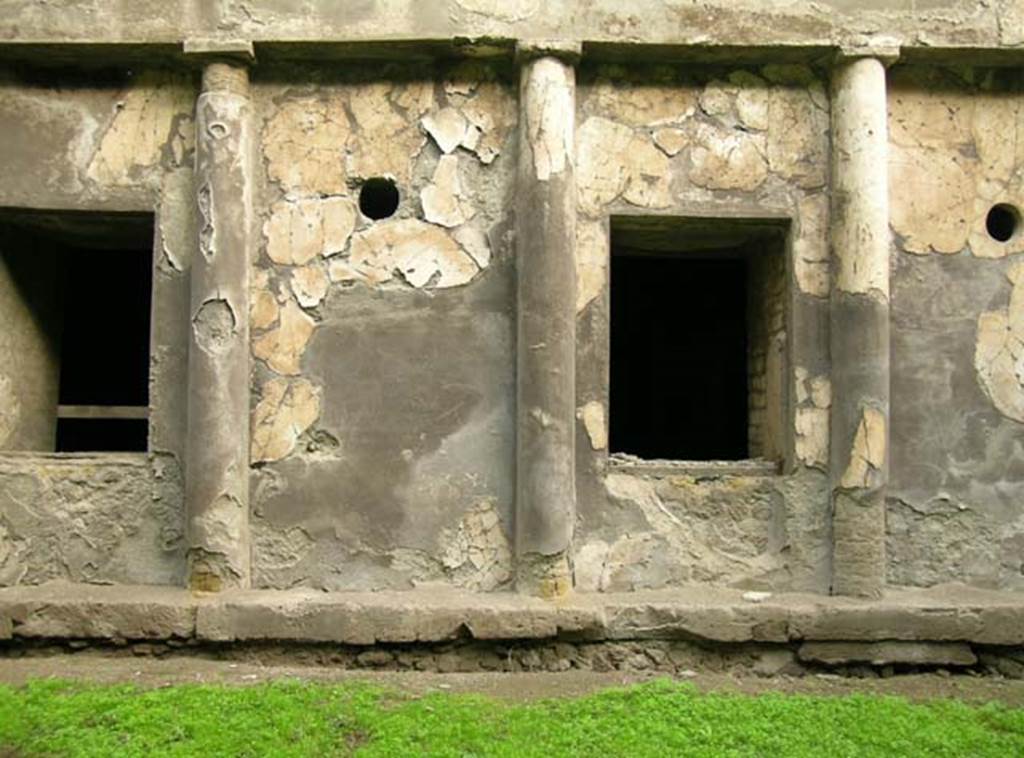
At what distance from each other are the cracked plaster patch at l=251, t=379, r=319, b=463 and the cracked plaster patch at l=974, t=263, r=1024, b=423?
10.8 feet

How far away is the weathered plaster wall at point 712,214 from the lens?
166 inches

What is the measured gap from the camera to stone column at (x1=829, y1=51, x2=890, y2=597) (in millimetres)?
4113

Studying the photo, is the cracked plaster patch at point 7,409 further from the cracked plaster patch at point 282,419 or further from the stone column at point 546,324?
the stone column at point 546,324

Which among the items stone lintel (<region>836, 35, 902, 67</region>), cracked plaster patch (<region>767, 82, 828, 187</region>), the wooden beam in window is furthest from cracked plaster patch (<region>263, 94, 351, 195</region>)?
stone lintel (<region>836, 35, 902, 67</region>)

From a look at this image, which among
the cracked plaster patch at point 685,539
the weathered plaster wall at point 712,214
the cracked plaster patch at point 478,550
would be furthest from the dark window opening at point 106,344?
the cracked plaster patch at point 685,539

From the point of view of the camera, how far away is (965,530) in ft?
14.1

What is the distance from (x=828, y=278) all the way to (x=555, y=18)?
181 centimetres

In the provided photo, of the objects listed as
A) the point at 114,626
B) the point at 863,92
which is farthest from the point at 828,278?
the point at 114,626

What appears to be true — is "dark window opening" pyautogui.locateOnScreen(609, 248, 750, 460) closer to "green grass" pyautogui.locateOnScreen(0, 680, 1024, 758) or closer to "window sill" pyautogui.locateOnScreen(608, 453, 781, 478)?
"window sill" pyautogui.locateOnScreen(608, 453, 781, 478)

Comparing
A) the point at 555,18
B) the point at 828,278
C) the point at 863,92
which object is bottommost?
the point at 828,278

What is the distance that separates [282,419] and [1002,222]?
148 inches

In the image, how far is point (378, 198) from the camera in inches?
174

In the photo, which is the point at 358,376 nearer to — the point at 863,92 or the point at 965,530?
the point at 863,92

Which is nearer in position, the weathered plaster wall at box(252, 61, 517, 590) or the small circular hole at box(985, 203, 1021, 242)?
the weathered plaster wall at box(252, 61, 517, 590)
